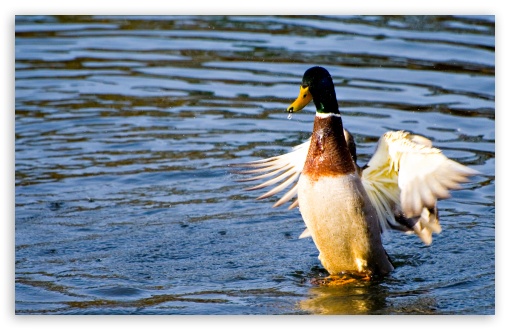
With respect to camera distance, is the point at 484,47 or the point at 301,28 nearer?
the point at 484,47

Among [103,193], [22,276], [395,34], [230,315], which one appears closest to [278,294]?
[230,315]

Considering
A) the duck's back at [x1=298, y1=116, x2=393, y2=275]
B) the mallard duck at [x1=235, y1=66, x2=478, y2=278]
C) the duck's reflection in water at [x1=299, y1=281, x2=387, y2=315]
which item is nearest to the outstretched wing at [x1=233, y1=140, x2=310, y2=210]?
the mallard duck at [x1=235, y1=66, x2=478, y2=278]

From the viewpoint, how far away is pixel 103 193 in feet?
22.7

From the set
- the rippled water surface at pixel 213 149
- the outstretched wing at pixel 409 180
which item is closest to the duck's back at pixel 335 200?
the outstretched wing at pixel 409 180

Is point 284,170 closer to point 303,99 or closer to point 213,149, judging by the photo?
point 303,99

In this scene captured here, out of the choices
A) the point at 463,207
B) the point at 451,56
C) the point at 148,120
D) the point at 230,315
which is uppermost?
the point at 451,56

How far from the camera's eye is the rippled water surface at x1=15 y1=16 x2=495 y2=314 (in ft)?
18.5

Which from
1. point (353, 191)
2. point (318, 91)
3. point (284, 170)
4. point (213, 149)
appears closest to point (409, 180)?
point (353, 191)

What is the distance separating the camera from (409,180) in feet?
17.5

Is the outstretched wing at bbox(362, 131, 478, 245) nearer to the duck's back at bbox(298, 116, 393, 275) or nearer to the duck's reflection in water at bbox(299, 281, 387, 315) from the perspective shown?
the duck's back at bbox(298, 116, 393, 275)

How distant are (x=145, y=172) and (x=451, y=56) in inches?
100

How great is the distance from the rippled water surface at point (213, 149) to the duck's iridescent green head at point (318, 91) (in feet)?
3.27

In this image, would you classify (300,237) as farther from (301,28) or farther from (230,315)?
(301,28)

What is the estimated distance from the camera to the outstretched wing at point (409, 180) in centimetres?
514
